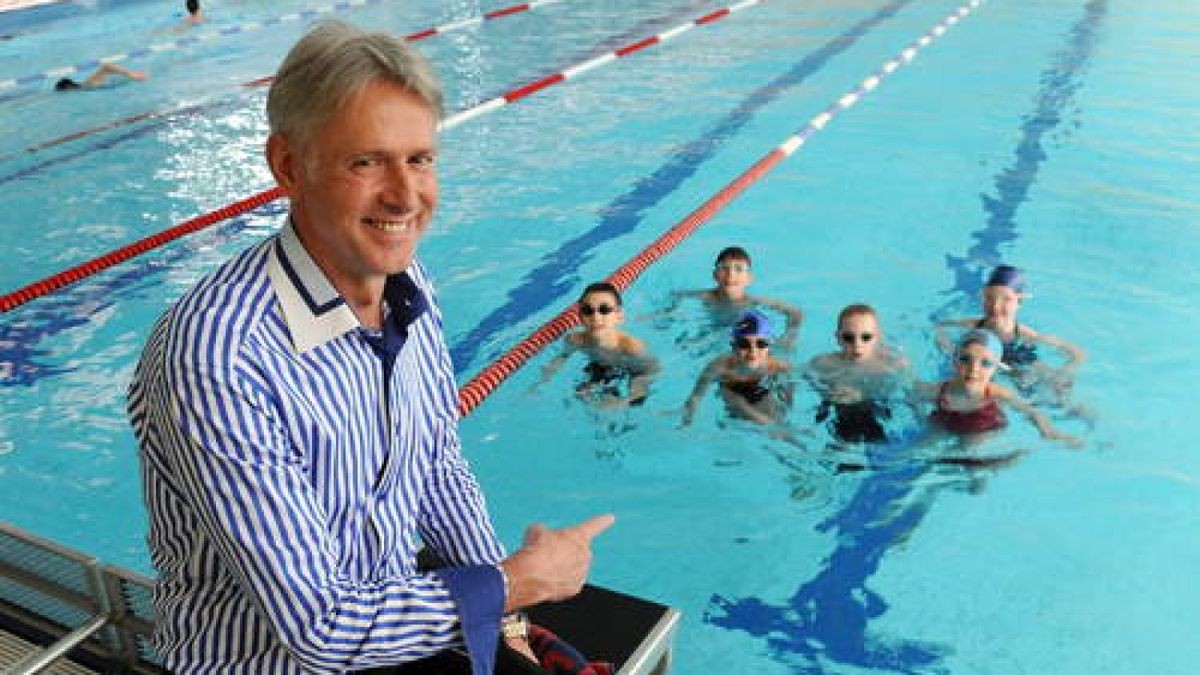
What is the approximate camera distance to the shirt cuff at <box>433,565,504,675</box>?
3.91ft

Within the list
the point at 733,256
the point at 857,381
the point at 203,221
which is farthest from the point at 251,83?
the point at 857,381

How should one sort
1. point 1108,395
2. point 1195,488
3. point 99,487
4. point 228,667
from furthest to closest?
point 1108,395 → point 99,487 → point 1195,488 → point 228,667

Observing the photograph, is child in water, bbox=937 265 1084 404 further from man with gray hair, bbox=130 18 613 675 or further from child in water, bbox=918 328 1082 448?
man with gray hair, bbox=130 18 613 675

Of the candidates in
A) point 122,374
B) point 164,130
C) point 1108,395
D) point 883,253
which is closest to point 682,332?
point 883,253

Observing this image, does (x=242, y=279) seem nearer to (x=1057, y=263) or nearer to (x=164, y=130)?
(x=1057, y=263)

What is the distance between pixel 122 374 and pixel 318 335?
11.5 ft

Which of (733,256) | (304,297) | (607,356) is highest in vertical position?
(304,297)

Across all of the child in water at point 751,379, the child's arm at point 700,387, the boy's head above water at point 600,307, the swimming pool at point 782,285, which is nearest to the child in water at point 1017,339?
the swimming pool at point 782,285

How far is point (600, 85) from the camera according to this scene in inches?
337

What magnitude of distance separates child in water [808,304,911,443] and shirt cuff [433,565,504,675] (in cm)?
252

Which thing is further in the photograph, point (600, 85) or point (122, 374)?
point (600, 85)

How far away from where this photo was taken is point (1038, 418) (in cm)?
362

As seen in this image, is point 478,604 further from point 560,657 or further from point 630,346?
point 630,346

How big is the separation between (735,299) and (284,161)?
342cm
